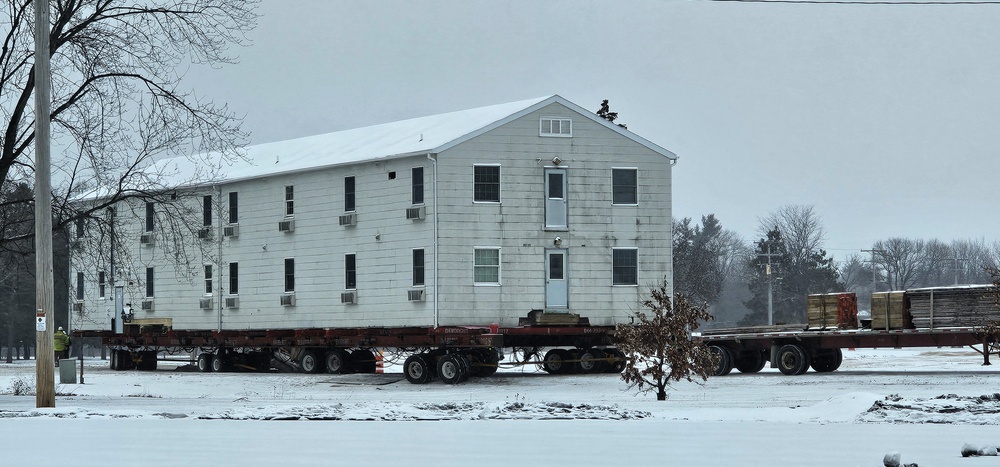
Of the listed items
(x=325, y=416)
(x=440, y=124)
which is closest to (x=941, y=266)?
(x=440, y=124)

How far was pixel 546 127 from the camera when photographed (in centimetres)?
3638

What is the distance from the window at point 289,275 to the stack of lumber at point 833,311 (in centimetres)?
1535

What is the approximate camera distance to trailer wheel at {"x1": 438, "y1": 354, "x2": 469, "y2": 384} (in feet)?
110

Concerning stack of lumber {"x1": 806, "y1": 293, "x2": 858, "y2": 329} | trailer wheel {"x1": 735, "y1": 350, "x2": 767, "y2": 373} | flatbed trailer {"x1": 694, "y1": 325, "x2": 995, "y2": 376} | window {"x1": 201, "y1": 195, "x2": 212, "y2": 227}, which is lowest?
trailer wheel {"x1": 735, "y1": 350, "x2": 767, "y2": 373}

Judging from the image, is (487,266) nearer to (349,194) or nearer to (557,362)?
(557,362)

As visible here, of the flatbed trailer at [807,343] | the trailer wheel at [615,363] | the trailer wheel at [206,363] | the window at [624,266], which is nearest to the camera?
the flatbed trailer at [807,343]

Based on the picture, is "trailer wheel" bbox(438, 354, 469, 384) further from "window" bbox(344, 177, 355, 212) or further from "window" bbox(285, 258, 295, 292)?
"window" bbox(285, 258, 295, 292)

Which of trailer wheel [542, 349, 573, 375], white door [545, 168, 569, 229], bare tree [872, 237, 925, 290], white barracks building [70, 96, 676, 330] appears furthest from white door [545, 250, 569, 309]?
bare tree [872, 237, 925, 290]

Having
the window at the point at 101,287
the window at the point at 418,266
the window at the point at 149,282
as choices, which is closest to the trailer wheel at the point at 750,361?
the window at the point at 418,266

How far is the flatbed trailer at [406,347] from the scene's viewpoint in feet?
111

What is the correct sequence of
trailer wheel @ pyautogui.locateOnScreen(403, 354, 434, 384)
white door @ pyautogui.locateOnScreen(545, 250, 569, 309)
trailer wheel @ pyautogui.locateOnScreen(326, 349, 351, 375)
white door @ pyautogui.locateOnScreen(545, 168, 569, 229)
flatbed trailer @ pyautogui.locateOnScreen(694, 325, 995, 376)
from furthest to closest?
trailer wheel @ pyautogui.locateOnScreen(326, 349, 351, 375) < white door @ pyautogui.locateOnScreen(545, 168, 569, 229) < white door @ pyautogui.locateOnScreen(545, 250, 569, 309) < trailer wheel @ pyautogui.locateOnScreen(403, 354, 434, 384) < flatbed trailer @ pyautogui.locateOnScreen(694, 325, 995, 376)

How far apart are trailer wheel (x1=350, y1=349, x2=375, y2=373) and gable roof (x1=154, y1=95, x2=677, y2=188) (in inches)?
220

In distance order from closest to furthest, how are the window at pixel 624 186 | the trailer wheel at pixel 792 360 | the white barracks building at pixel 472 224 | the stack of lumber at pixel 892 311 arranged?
the stack of lumber at pixel 892 311 < the trailer wheel at pixel 792 360 < the white barracks building at pixel 472 224 < the window at pixel 624 186

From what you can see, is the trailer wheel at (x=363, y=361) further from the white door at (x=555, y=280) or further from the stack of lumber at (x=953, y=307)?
the stack of lumber at (x=953, y=307)
